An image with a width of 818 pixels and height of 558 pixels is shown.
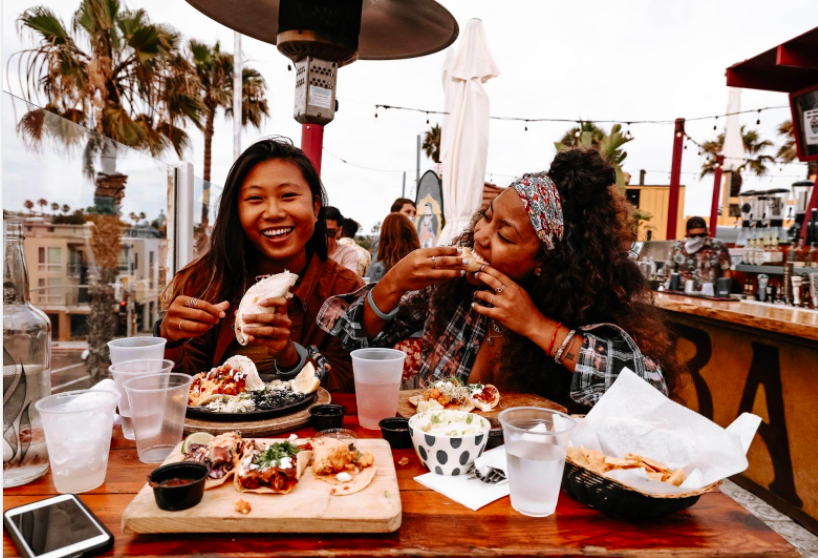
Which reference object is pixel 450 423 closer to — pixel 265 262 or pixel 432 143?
pixel 265 262

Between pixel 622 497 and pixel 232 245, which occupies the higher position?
pixel 232 245

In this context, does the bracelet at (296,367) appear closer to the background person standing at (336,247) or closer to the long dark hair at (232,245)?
the long dark hair at (232,245)

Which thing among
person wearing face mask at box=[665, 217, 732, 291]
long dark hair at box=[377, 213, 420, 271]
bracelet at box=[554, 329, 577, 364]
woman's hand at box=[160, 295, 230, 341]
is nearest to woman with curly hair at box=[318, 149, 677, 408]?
bracelet at box=[554, 329, 577, 364]

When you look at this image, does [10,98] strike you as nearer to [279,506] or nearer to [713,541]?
[279,506]

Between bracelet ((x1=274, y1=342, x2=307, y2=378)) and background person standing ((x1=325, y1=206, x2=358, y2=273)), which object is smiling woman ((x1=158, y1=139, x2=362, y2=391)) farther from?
background person standing ((x1=325, y1=206, x2=358, y2=273))

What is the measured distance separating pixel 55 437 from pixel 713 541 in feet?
5.73

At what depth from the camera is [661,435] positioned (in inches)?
58.4

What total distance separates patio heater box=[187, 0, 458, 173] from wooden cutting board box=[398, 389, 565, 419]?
1958mm

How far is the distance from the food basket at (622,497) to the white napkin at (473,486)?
21cm

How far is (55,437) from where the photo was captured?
1343 mm

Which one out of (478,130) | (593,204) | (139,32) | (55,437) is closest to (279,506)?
(55,437)

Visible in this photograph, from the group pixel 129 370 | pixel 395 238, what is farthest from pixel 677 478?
pixel 395 238

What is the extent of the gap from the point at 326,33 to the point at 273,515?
8.54 ft

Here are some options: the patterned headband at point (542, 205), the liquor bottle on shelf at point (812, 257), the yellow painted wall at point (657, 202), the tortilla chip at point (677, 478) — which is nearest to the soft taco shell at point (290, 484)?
the tortilla chip at point (677, 478)
